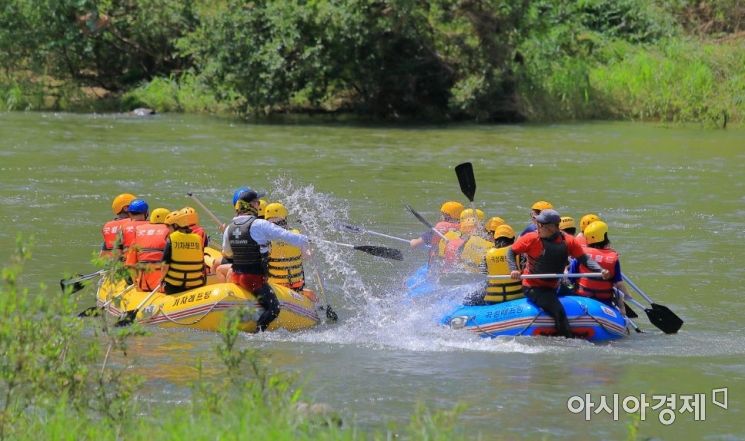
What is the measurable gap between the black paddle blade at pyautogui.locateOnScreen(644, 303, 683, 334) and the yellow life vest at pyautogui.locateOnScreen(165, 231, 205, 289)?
3861mm

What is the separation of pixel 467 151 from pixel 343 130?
446cm

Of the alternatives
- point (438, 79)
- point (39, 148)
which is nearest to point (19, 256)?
point (39, 148)

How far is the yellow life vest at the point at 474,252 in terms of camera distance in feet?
36.3

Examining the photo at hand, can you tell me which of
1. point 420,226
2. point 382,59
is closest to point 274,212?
point 420,226

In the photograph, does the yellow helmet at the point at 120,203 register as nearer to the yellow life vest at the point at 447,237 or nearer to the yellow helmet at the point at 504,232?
the yellow life vest at the point at 447,237

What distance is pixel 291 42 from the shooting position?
26.9m

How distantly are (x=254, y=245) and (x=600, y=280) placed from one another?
2.93 m

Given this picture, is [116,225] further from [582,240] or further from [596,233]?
[596,233]

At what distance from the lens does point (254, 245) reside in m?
9.79

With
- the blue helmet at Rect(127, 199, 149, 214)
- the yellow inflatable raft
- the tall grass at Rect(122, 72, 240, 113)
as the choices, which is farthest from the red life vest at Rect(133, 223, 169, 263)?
the tall grass at Rect(122, 72, 240, 113)

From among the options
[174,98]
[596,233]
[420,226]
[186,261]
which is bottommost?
[174,98]

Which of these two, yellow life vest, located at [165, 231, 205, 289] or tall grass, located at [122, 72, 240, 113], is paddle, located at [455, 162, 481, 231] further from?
tall grass, located at [122, 72, 240, 113]

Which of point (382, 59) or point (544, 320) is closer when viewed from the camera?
point (544, 320)

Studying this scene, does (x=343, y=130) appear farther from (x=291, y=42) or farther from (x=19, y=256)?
(x=19, y=256)
